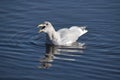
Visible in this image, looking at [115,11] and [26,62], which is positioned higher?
[115,11]

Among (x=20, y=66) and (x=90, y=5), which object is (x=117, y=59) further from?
(x=90, y=5)

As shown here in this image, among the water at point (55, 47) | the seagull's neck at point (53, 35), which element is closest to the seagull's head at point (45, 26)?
the seagull's neck at point (53, 35)

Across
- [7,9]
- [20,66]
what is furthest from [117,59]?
[7,9]

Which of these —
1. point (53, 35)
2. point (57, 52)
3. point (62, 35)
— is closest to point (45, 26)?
point (53, 35)

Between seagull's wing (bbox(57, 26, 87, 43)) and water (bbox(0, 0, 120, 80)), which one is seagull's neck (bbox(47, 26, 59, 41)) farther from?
water (bbox(0, 0, 120, 80))

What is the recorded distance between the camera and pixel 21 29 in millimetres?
22953

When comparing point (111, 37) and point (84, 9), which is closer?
point (111, 37)

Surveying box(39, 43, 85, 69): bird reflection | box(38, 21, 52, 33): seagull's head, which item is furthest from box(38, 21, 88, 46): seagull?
box(39, 43, 85, 69): bird reflection

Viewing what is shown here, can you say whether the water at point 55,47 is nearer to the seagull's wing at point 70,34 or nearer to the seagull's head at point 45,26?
the seagull's wing at point 70,34

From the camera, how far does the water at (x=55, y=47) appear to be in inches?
755

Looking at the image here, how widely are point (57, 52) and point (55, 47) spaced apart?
25.7 inches

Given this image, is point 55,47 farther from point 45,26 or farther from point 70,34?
point 45,26

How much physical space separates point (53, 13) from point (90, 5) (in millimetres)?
1839

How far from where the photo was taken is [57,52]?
2133 centimetres
